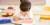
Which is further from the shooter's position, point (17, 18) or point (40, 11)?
point (40, 11)

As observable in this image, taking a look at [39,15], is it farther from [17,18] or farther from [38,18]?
[17,18]

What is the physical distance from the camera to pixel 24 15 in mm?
542

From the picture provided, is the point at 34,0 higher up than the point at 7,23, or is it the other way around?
the point at 34,0

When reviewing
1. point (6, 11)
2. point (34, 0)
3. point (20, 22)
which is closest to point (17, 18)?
point (20, 22)

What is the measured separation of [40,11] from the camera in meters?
0.66

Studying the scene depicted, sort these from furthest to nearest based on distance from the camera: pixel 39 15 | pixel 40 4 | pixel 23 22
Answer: pixel 40 4 < pixel 39 15 < pixel 23 22

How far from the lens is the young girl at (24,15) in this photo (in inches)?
20.4

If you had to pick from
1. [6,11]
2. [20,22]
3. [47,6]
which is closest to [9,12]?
[6,11]

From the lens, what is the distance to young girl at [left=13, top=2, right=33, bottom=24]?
518 millimetres

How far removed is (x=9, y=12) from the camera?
64 centimetres

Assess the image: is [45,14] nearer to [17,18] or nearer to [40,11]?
[40,11]

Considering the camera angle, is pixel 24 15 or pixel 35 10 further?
pixel 35 10

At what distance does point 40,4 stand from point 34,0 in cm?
5

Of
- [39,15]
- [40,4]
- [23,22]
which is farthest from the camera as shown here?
[40,4]
